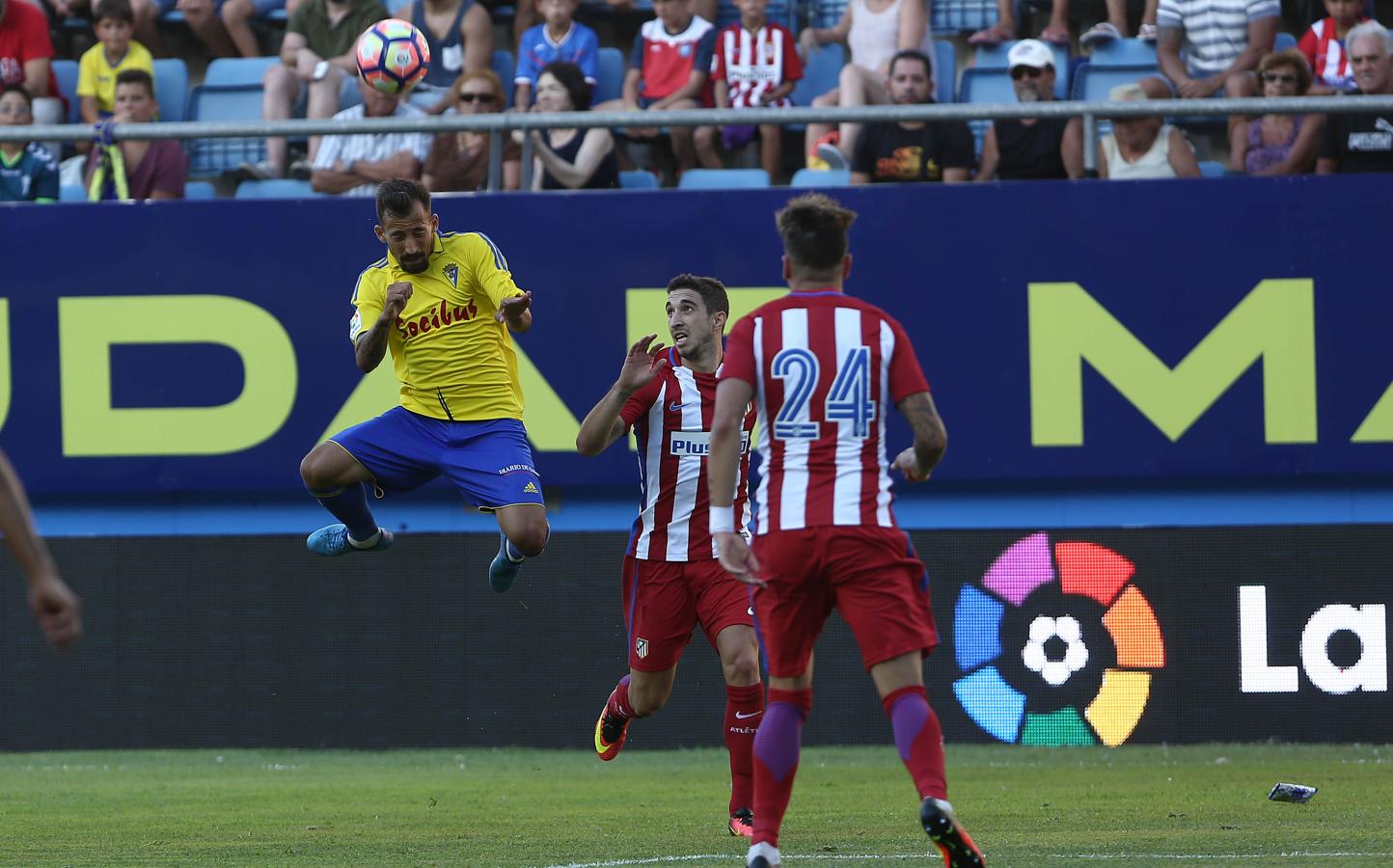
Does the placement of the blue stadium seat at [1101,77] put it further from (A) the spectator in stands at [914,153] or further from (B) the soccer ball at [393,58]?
(B) the soccer ball at [393,58]

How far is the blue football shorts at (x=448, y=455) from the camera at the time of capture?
898cm

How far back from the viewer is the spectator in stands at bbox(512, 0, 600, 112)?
1300cm

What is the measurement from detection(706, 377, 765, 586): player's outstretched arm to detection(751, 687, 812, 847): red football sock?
0.41 meters

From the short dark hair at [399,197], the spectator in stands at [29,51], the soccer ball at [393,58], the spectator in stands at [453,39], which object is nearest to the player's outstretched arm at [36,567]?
the short dark hair at [399,197]

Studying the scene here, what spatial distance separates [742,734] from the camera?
774cm

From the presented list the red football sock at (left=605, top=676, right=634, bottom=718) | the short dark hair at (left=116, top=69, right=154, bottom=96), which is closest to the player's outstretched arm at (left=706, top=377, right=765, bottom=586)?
the red football sock at (left=605, top=676, right=634, bottom=718)

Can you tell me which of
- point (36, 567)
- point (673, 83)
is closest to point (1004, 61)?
point (673, 83)

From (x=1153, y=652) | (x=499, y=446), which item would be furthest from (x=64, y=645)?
(x=1153, y=652)

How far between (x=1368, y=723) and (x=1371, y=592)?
2.53 ft

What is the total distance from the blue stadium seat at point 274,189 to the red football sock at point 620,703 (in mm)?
5316

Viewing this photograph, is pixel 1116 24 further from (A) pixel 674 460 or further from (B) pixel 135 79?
(B) pixel 135 79

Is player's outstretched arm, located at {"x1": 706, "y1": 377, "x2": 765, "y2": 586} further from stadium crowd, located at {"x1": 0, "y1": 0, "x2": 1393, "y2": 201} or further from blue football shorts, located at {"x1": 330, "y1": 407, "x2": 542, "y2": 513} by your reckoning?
stadium crowd, located at {"x1": 0, "y1": 0, "x2": 1393, "y2": 201}

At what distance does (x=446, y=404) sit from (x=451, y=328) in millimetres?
393

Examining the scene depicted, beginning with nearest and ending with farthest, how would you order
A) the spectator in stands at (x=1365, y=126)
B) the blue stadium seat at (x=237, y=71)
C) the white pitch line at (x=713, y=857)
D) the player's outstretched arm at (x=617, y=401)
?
the white pitch line at (x=713, y=857), the player's outstretched arm at (x=617, y=401), the spectator in stands at (x=1365, y=126), the blue stadium seat at (x=237, y=71)
